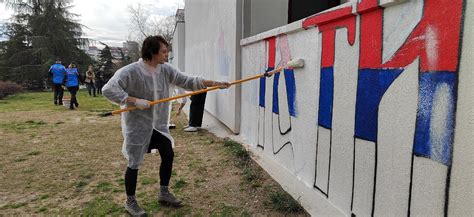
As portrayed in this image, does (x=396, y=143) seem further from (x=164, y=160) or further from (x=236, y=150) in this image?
(x=236, y=150)

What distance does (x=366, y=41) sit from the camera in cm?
276

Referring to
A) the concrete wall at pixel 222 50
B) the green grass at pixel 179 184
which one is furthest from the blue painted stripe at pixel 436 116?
the concrete wall at pixel 222 50

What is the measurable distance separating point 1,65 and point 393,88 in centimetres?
3528

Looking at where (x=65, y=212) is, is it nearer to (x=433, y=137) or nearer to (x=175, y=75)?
(x=175, y=75)

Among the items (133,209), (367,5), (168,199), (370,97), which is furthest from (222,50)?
(370,97)

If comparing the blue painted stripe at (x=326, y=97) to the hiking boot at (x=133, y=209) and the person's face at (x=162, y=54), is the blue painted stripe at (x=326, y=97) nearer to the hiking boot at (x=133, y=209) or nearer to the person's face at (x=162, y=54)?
the person's face at (x=162, y=54)

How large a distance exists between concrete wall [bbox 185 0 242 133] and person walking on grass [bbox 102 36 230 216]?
304 centimetres

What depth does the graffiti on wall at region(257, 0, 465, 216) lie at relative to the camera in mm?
2043

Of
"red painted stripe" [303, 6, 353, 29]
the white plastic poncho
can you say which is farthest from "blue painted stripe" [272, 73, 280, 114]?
the white plastic poncho

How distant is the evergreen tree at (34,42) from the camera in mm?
29641

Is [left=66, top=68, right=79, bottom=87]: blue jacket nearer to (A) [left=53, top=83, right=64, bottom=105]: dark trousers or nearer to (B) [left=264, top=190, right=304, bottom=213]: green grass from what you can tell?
(A) [left=53, top=83, right=64, bottom=105]: dark trousers

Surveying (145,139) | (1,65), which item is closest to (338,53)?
(145,139)

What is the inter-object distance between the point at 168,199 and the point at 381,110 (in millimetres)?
2319

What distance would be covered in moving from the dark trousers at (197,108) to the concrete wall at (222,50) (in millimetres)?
453
